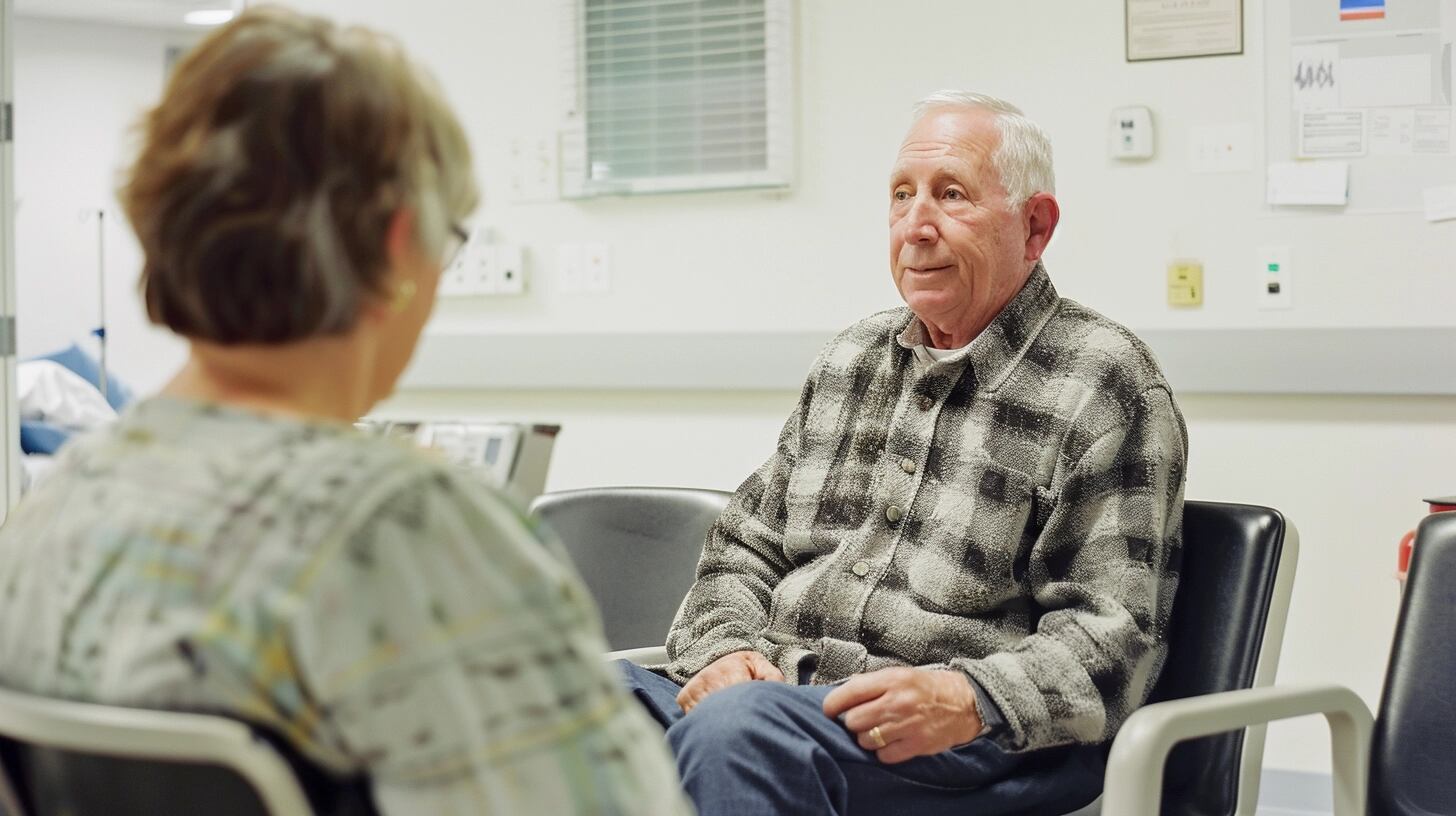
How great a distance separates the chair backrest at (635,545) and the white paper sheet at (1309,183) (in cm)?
140

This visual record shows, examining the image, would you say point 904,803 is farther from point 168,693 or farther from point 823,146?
point 823,146

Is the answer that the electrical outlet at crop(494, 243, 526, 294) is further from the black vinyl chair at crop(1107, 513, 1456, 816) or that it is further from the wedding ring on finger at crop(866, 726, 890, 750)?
the black vinyl chair at crop(1107, 513, 1456, 816)

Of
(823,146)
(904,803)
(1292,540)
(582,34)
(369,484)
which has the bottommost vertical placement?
(904,803)

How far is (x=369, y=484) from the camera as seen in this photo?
2.39ft

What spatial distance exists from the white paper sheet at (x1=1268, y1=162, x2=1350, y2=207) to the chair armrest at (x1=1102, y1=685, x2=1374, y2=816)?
1.53m

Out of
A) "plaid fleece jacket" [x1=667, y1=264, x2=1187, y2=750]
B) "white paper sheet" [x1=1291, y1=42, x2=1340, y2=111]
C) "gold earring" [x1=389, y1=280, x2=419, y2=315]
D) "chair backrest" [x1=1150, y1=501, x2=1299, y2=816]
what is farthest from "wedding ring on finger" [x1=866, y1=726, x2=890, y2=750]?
"white paper sheet" [x1=1291, y1=42, x2=1340, y2=111]

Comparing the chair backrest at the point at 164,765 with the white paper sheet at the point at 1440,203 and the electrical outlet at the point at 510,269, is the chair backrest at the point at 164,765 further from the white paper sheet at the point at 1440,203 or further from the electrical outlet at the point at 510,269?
the electrical outlet at the point at 510,269

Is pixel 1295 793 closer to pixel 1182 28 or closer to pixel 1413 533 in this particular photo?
pixel 1413 533

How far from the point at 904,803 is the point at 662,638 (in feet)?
2.19

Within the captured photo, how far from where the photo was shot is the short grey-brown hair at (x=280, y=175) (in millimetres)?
760

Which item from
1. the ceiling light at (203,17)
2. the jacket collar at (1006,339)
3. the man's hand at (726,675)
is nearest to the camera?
the man's hand at (726,675)

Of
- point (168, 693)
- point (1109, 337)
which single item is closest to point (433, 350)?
point (1109, 337)

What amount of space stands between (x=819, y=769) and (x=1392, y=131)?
1936 mm

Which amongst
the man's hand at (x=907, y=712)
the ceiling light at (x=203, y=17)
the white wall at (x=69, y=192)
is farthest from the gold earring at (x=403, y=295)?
the white wall at (x=69, y=192)
